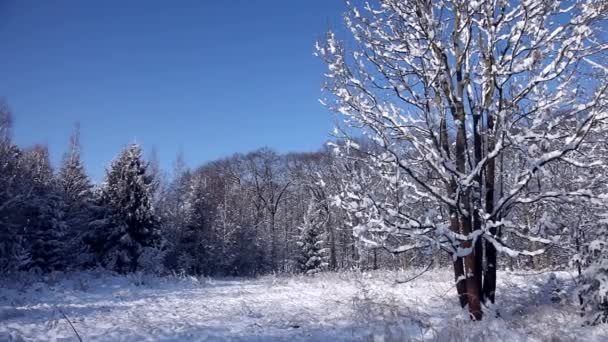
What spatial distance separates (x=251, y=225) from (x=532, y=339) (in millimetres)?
33774

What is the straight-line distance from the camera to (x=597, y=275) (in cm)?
603

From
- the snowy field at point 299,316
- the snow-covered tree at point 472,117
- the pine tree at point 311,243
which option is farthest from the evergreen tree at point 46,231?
the snow-covered tree at point 472,117

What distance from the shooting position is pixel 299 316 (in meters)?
8.12

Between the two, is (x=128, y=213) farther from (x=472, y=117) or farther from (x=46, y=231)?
(x=472, y=117)

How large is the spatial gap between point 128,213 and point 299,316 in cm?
1851

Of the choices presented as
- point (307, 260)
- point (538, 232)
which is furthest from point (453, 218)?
point (307, 260)

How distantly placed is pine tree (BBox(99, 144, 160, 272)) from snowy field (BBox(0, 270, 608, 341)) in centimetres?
1103

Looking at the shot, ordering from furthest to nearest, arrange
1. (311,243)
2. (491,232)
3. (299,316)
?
(311,243) < (299,316) < (491,232)

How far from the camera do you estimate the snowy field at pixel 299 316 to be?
5.98m

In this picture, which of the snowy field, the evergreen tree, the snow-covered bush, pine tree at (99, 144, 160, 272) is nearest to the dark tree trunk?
the snowy field

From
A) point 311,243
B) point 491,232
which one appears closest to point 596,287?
point 491,232

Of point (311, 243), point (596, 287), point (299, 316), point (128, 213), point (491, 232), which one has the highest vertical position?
point (128, 213)

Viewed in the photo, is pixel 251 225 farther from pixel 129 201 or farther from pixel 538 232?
pixel 538 232

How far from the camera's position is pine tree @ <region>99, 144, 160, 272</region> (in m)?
23.7
